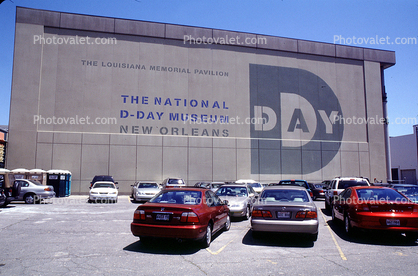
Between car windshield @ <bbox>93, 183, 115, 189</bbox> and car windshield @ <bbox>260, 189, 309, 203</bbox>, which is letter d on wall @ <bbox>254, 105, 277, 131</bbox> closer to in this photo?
car windshield @ <bbox>93, 183, 115, 189</bbox>

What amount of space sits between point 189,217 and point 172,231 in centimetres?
48

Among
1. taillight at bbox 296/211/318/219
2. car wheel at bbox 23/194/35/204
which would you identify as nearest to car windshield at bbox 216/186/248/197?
taillight at bbox 296/211/318/219

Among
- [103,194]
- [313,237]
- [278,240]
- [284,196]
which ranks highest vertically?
[284,196]

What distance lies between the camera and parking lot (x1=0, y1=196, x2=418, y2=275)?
5.90m

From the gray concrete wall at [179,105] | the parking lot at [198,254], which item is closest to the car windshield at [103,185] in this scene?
the gray concrete wall at [179,105]

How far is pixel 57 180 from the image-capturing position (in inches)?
941

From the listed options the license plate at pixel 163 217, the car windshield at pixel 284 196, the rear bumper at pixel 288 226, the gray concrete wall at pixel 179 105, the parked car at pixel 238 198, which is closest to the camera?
the license plate at pixel 163 217

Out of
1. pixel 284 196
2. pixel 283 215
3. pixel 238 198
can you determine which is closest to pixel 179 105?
pixel 238 198

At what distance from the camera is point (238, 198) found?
42.1 feet

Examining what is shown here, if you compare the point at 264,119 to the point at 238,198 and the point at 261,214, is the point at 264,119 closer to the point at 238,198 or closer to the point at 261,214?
the point at 238,198

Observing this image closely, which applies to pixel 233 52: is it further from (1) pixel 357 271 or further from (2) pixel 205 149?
(1) pixel 357 271

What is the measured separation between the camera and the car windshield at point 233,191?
44.6 feet

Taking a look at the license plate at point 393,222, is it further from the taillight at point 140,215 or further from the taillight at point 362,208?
the taillight at point 140,215

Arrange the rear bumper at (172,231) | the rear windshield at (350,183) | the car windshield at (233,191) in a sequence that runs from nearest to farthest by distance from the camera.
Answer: the rear bumper at (172,231)
the car windshield at (233,191)
the rear windshield at (350,183)
